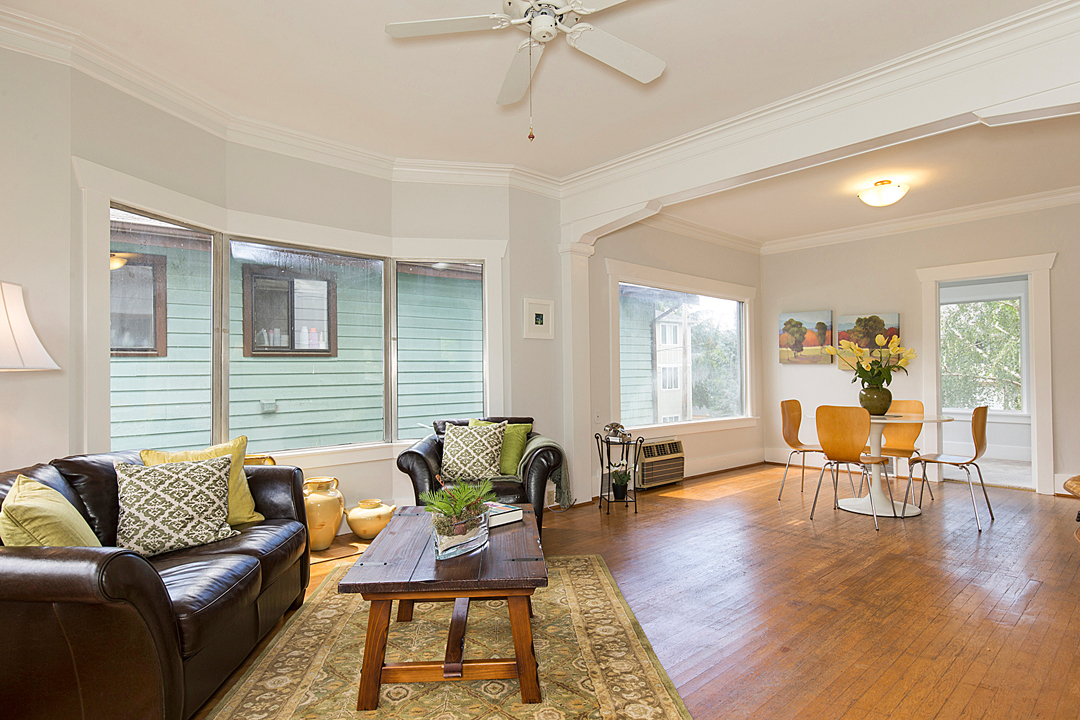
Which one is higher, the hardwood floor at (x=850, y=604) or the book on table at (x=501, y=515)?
the book on table at (x=501, y=515)

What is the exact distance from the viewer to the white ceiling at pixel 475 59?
9.29 feet

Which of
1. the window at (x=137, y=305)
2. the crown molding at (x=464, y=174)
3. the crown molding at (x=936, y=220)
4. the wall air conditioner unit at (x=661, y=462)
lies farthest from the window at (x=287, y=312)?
the crown molding at (x=936, y=220)

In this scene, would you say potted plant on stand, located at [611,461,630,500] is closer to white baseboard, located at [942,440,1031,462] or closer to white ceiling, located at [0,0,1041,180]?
white ceiling, located at [0,0,1041,180]

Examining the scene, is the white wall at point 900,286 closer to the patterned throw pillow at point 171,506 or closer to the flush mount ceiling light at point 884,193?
the flush mount ceiling light at point 884,193

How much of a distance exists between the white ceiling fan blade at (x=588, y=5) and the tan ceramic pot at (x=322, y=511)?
3.22 m

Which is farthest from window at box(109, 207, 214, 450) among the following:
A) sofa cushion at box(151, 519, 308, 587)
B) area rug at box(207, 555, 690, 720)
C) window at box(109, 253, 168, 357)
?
area rug at box(207, 555, 690, 720)

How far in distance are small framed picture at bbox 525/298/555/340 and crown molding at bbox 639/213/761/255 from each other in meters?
1.53

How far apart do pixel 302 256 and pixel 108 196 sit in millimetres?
1304

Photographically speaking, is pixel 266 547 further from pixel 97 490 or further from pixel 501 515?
pixel 501 515

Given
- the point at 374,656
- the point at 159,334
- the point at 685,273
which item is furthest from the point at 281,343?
the point at 685,273

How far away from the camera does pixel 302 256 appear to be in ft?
14.2

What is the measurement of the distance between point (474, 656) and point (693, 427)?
4.61m

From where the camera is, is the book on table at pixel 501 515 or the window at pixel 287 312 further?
the window at pixel 287 312

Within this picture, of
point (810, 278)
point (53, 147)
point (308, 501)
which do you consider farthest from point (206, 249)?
point (810, 278)
